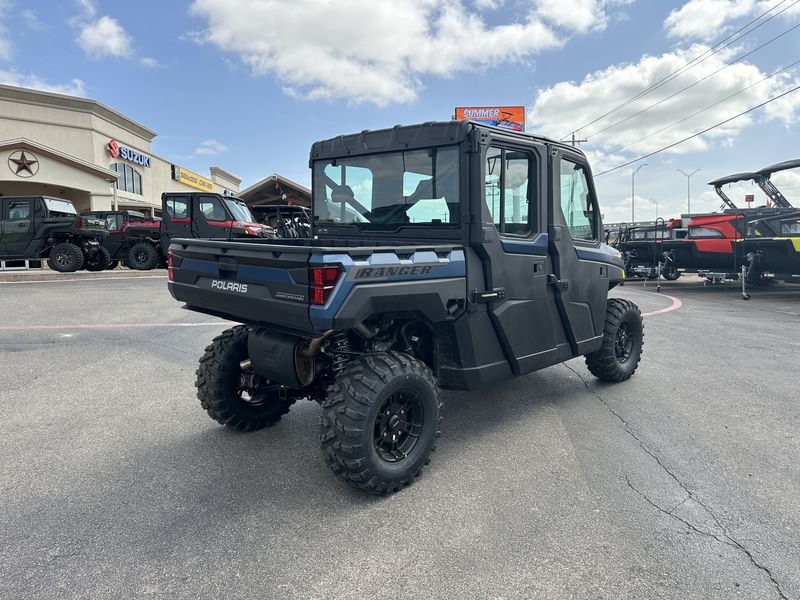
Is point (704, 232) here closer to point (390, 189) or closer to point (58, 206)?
point (390, 189)

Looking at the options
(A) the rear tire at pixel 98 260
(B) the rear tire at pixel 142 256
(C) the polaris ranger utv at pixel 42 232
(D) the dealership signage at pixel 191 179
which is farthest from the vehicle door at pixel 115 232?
(D) the dealership signage at pixel 191 179

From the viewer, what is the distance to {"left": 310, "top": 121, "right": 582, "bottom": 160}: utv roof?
350cm

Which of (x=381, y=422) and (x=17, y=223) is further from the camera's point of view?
(x=17, y=223)

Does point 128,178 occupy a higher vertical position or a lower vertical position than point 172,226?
higher

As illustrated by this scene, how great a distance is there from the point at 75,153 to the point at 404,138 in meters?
33.2

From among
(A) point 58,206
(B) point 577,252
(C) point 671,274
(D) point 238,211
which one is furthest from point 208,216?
(C) point 671,274

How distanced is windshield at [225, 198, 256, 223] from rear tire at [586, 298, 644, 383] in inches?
501

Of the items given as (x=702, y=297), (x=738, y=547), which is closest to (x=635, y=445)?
(x=738, y=547)

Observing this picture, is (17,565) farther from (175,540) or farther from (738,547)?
(738,547)

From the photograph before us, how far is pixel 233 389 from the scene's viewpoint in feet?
12.7

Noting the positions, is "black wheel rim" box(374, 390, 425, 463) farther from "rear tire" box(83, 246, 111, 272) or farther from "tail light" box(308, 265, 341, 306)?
"rear tire" box(83, 246, 111, 272)

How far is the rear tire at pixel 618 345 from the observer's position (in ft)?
16.5

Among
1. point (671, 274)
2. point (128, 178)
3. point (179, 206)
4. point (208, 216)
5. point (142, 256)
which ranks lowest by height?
point (671, 274)

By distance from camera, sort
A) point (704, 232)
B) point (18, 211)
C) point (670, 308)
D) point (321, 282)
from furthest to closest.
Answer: point (18, 211)
point (704, 232)
point (670, 308)
point (321, 282)
